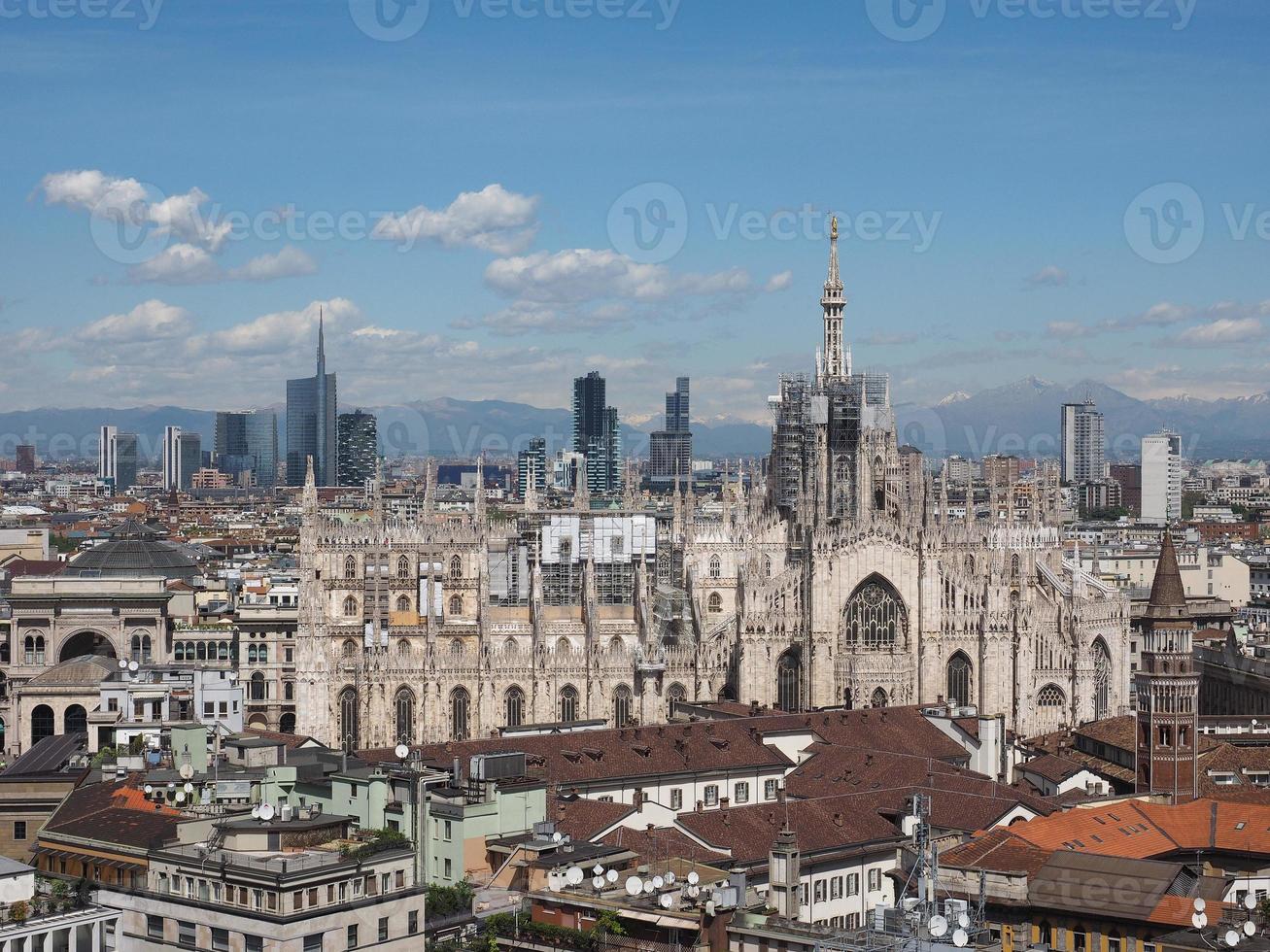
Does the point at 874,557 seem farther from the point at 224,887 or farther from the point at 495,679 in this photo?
the point at 224,887

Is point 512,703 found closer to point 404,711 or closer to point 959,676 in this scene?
point 404,711

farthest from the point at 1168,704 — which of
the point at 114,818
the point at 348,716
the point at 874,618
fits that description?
the point at 348,716

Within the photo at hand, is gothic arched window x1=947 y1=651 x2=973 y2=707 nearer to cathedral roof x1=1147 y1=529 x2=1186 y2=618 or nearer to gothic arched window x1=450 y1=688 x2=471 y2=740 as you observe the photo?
cathedral roof x1=1147 y1=529 x2=1186 y2=618

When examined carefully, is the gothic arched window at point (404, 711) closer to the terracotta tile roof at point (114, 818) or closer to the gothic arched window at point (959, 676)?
the gothic arched window at point (959, 676)

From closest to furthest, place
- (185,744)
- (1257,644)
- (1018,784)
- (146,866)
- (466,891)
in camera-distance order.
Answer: (146,866), (466,891), (185,744), (1018,784), (1257,644)

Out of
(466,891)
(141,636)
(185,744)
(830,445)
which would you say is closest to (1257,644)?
(830,445)

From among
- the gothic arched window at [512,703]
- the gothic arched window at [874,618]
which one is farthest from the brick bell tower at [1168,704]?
the gothic arched window at [512,703]

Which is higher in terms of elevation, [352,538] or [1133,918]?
[352,538]
